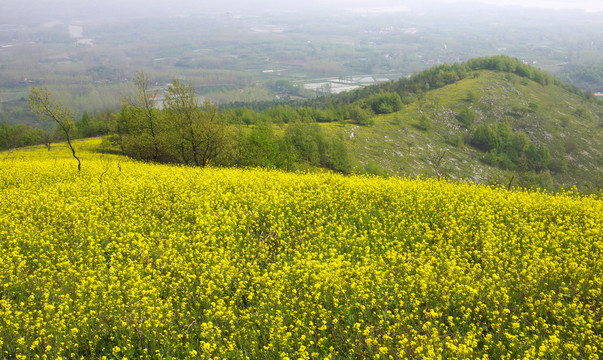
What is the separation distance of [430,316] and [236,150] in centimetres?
3378

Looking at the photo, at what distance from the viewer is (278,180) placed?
58.4ft

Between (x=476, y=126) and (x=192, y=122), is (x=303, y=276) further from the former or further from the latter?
(x=476, y=126)

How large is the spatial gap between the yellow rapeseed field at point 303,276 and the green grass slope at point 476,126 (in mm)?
53660

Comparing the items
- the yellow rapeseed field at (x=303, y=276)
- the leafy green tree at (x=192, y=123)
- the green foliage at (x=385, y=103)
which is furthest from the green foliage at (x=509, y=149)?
the yellow rapeseed field at (x=303, y=276)

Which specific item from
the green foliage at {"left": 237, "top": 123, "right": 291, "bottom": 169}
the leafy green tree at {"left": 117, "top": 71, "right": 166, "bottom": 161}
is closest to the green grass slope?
the green foliage at {"left": 237, "top": 123, "right": 291, "bottom": 169}

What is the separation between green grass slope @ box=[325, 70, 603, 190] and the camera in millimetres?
84125

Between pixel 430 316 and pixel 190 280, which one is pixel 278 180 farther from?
pixel 430 316

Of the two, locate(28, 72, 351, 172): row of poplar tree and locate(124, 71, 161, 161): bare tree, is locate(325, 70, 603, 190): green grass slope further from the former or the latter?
locate(124, 71, 161, 161): bare tree

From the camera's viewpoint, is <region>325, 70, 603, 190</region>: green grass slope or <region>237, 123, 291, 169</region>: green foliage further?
<region>325, 70, 603, 190</region>: green grass slope

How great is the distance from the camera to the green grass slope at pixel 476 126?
276 feet

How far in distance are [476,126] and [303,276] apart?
122m

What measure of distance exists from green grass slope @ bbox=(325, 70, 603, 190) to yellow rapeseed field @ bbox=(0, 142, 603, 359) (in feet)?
176

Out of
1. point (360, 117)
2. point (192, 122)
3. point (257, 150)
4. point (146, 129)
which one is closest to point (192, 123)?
point (192, 122)

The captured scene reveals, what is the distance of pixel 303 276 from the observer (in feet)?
28.1
